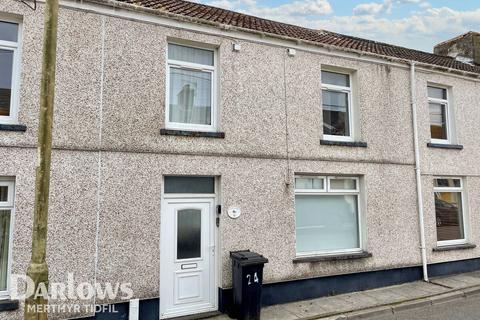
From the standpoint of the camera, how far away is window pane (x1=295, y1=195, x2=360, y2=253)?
24.4ft

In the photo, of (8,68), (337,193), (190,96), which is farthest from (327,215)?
(8,68)

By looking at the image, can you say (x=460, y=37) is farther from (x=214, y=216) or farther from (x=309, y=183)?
(x=214, y=216)

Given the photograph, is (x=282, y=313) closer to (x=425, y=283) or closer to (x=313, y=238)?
(x=313, y=238)

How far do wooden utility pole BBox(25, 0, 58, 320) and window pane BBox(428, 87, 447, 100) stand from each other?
29.5 feet

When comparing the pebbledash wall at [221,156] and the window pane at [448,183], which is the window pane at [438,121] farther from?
the window pane at [448,183]

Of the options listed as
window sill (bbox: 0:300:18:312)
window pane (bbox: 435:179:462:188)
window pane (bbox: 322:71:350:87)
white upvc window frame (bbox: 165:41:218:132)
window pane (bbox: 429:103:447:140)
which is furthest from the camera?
window pane (bbox: 429:103:447:140)

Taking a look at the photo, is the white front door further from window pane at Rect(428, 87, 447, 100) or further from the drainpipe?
window pane at Rect(428, 87, 447, 100)

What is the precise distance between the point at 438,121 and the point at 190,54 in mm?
6817

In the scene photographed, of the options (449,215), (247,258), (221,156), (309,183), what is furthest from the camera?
(449,215)

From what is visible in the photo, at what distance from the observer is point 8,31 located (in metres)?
5.59

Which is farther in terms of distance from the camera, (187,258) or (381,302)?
(381,302)

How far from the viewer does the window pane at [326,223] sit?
7.43m

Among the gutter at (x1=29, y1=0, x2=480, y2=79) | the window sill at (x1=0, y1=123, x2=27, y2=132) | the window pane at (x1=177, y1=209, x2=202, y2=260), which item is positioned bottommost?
the window pane at (x1=177, y1=209, x2=202, y2=260)

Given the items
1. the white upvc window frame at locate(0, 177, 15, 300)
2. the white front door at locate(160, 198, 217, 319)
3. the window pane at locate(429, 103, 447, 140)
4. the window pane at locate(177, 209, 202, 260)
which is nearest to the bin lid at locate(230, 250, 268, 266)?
the white front door at locate(160, 198, 217, 319)
